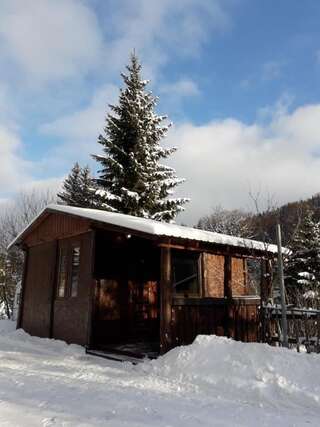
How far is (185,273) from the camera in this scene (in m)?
11.3

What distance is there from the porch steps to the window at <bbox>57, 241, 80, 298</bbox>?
213 centimetres

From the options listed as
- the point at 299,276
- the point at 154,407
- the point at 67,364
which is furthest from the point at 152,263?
the point at 299,276

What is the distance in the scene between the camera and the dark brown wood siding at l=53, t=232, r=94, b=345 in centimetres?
1177

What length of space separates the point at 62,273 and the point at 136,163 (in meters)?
9.74

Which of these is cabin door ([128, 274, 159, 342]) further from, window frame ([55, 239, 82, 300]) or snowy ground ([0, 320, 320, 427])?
snowy ground ([0, 320, 320, 427])

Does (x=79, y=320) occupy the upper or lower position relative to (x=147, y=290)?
lower

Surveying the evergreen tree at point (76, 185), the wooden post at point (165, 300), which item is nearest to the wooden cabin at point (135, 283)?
the wooden post at point (165, 300)

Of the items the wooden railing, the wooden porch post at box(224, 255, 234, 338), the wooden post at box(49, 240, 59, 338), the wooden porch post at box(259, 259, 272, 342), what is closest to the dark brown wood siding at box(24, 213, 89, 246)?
the wooden post at box(49, 240, 59, 338)

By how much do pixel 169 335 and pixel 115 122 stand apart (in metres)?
16.2

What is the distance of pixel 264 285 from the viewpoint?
35.9ft

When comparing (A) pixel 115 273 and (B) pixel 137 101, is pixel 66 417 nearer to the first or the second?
(A) pixel 115 273

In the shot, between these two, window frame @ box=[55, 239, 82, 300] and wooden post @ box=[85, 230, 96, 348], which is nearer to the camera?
wooden post @ box=[85, 230, 96, 348]

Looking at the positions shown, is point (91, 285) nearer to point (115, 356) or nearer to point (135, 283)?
point (135, 283)

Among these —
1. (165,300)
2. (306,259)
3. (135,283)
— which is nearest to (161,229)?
(165,300)
